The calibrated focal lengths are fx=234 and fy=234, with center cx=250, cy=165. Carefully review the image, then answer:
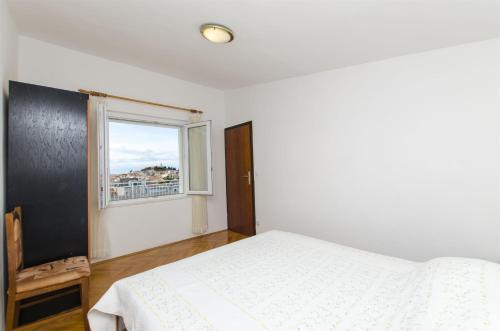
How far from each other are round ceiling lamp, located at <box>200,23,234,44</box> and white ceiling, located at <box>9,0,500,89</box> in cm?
7

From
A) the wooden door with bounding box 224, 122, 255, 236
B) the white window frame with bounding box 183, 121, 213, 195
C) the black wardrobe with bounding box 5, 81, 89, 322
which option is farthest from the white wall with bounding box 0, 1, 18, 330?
the wooden door with bounding box 224, 122, 255, 236

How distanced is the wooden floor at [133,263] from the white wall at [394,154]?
3.55ft

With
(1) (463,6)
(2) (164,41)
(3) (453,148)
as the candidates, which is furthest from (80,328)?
(1) (463,6)

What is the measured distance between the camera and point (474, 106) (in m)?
2.33

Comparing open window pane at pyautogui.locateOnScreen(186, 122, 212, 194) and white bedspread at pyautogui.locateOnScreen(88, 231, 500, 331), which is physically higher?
open window pane at pyautogui.locateOnScreen(186, 122, 212, 194)

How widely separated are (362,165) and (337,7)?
5.94 ft

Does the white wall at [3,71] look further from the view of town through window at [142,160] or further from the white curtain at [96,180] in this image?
the view of town through window at [142,160]

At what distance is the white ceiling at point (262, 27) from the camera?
1.90 meters

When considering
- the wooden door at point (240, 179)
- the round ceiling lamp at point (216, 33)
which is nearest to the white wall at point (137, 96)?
the wooden door at point (240, 179)

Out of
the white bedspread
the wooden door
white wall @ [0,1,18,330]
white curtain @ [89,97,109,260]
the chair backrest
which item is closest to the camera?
the white bedspread

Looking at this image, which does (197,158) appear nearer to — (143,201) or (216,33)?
(143,201)

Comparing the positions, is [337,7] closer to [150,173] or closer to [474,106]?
[474,106]

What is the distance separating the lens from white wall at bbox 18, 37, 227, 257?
2.60 m

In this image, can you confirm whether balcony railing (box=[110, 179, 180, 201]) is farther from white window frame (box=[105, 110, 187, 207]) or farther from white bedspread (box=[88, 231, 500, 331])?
white bedspread (box=[88, 231, 500, 331])
